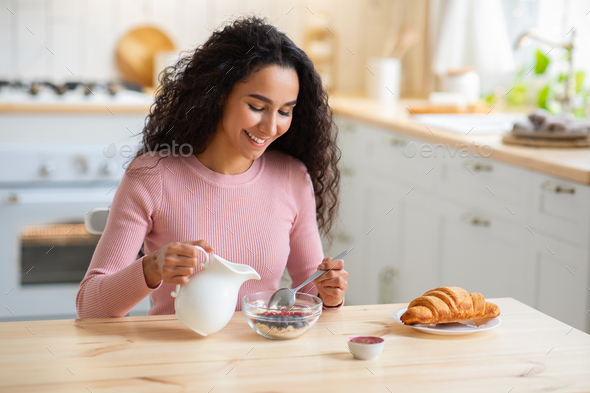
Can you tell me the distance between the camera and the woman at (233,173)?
1.22m

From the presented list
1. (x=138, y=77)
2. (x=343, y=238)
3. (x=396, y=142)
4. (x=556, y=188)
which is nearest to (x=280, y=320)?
(x=556, y=188)

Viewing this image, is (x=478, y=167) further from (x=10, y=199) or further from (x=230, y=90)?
(x=10, y=199)

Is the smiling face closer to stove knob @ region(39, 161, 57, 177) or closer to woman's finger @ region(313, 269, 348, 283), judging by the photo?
woman's finger @ region(313, 269, 348, 283)

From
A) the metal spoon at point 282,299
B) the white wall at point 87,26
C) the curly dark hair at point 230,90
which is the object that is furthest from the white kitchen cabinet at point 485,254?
the white wall at point 87,26

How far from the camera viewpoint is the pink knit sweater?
47.5 inches

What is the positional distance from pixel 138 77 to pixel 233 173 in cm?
230

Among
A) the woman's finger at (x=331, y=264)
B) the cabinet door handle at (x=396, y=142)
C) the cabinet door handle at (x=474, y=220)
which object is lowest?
the cabinet door handle at (x=474, y=220)

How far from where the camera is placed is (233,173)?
4.52 feet

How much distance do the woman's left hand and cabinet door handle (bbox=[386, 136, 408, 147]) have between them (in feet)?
4.35

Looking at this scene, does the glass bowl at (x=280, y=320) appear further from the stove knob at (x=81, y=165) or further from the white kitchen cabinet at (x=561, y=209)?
the stove knob at (x=81, y=165)

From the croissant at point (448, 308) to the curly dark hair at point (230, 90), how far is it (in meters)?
0.48

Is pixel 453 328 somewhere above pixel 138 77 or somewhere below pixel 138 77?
below

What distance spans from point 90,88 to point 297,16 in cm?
133

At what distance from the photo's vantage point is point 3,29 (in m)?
3.27
